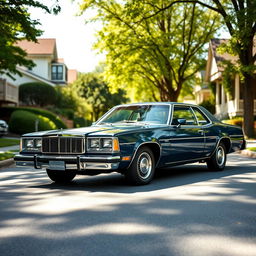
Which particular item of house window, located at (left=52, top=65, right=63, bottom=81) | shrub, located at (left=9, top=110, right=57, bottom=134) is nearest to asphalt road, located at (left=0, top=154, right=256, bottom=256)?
shrub, located at (left=9, top=110, right=57, bottom=134)

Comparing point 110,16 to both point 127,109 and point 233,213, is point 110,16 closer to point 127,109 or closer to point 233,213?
point 127,109

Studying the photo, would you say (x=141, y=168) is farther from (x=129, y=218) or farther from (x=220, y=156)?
(x=220, y=156)

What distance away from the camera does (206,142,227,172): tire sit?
10.6m

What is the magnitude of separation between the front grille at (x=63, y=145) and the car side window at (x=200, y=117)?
3456 mm

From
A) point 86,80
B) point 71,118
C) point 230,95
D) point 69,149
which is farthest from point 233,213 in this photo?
point 86,80

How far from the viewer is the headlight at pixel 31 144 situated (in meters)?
8.54

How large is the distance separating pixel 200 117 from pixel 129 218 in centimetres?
546

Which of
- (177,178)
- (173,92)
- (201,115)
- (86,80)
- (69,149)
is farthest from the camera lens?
(86,80)

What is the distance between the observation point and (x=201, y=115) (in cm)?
1065

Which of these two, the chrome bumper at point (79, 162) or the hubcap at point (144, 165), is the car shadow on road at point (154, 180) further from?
the chrome bumper at point (79, 162)

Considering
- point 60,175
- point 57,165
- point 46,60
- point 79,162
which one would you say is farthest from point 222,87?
point 79,162

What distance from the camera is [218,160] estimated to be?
10.8 metres

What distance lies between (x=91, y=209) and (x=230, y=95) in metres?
31.8

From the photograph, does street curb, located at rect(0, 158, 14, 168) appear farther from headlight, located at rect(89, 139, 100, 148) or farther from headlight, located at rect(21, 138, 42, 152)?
headlight, located at rect(89, 139, 100, 148)
